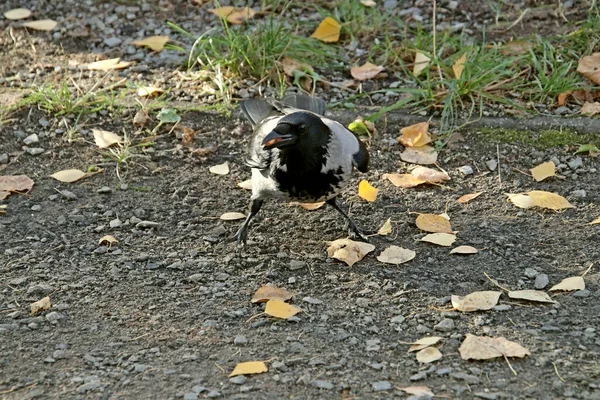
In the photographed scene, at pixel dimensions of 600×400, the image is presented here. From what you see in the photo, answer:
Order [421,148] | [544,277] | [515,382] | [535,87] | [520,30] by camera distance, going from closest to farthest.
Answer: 1. [515,382]
2. [544,277]
3. [421,148]
4. [535,87]
5. [520,30]

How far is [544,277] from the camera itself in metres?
4.38

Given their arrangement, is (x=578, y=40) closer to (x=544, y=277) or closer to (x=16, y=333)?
(x=544, y=277)

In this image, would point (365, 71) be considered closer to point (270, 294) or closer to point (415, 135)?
point (415, 135)

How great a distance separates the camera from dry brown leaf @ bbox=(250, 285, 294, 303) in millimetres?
4223

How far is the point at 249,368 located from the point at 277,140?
133 cm

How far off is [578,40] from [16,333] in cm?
449

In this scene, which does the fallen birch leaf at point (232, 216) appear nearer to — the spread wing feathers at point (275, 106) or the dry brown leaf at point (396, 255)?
the spread wing feathers at point (275, 106)

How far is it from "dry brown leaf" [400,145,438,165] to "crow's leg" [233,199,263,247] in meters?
1.18

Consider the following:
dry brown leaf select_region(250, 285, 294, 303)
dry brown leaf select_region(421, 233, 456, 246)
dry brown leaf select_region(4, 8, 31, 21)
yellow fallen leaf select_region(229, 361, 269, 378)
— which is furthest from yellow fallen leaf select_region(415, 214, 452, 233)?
dry brown leaf select_region(4, 8, 31, 21)

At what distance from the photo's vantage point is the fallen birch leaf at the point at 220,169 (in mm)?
5523

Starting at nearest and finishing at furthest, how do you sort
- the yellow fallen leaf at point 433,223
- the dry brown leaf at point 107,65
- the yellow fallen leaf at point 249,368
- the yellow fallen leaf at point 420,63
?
1. the yellow fallen leaf at point 249,368
2. the yellow fallen leaf at point 433,223
3. the yellow fallen leaf at point 420,63
4. the dry brown leaf at point 107,65

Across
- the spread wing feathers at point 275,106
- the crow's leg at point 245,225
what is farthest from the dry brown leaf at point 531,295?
the spread wing feathers at point 275,106

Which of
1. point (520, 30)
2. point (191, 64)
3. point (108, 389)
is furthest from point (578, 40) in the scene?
point (108, 389)

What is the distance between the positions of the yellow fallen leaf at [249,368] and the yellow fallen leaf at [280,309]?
1.39ft
